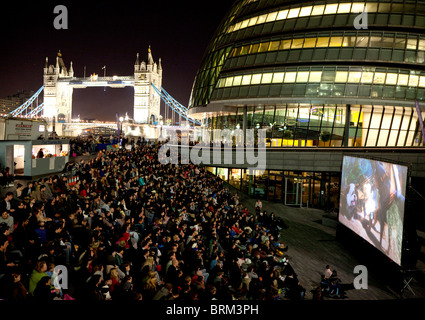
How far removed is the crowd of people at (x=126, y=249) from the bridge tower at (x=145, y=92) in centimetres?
11534

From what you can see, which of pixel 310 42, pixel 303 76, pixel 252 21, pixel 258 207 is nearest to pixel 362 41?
pixel 310 42

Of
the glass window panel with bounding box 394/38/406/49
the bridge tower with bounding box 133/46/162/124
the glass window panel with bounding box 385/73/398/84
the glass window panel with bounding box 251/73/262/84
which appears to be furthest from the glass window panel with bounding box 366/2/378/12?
the bridge tower with bounding box 133/46/162/124

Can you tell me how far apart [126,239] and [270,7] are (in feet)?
116

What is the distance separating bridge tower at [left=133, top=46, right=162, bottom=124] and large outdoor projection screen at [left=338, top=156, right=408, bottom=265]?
4589 inches

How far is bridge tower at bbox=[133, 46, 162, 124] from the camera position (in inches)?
5118

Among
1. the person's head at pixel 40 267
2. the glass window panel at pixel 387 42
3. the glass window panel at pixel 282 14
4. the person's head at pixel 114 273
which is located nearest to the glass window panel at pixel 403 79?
the glass window panel at pixel 387 42

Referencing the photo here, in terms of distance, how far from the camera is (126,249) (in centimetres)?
934

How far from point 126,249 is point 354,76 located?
100 ft

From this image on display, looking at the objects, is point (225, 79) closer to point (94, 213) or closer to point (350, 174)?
point (350, 174)

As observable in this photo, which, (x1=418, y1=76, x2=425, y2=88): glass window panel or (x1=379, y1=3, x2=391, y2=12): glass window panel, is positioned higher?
(x1=379, y1=3, x2=391, y2=12): glass window panel

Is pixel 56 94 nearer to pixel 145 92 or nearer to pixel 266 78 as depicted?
pixel 145 92

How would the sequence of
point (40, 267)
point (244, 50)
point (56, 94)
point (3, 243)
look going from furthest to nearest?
point (56, 94), point (244, 50), point (3, 243), point (40, 267)

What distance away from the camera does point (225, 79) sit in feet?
124

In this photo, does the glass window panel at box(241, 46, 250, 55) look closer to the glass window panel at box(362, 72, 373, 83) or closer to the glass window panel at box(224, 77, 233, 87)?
the glass window panel at box(224, 77, 233, 87)
